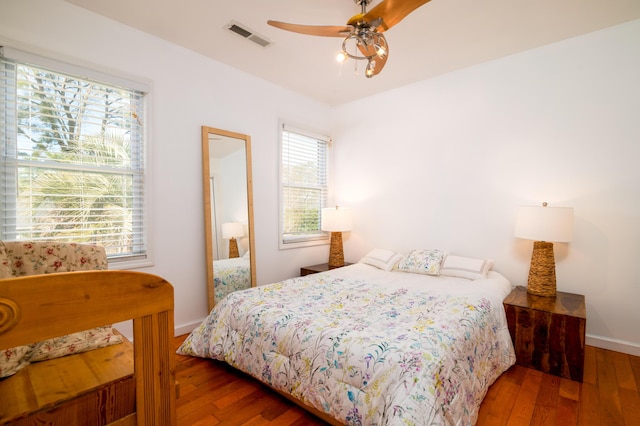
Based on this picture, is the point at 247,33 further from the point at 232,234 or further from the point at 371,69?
the point at 232,234

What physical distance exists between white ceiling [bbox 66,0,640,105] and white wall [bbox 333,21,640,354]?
261 millimetres

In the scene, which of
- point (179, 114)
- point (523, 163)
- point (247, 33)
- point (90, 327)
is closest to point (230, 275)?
point (179, 114)

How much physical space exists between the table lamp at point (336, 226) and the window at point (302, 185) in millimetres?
313

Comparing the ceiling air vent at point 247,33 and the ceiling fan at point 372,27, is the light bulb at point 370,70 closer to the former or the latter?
the ceiling fan at point 372,27

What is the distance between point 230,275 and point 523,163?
10.2 feet

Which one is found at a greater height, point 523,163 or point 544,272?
point 523,163

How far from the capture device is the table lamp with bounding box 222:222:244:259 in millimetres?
3168

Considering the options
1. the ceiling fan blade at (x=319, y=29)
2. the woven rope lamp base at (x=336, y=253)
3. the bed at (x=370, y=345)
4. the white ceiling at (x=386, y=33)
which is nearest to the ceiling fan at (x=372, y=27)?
the ceiling fan blade at (x=319, y=29)

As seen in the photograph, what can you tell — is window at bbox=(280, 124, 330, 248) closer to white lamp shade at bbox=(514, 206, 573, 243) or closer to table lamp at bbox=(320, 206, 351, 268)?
table lamp at bbox=(320, 206, 351, 268)

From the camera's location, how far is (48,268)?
161 cm

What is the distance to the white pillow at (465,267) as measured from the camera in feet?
9.53

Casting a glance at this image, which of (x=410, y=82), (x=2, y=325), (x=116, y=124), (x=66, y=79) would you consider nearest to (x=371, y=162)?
(x=410, y=82)

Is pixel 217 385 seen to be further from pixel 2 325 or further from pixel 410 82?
pixel 410 82

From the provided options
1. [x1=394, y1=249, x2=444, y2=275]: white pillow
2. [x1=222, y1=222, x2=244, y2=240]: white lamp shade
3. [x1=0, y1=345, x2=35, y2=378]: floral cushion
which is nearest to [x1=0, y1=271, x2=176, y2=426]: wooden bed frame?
[x1=0, y1=345, x2=35, y2=378]: floral cushion
